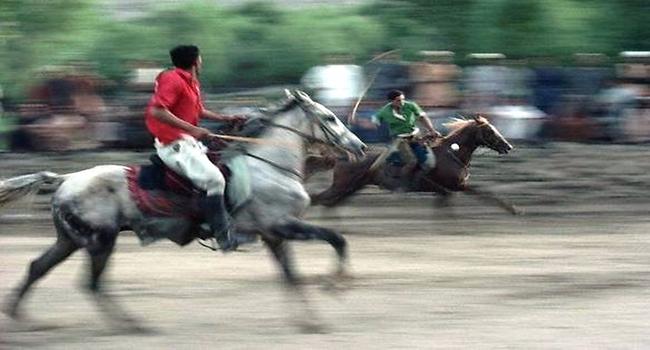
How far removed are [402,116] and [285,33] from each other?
10039 mm

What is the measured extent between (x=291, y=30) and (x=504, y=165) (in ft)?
26.5

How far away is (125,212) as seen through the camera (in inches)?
407

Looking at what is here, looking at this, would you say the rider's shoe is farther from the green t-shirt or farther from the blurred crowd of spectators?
the blurred crowd of spectators

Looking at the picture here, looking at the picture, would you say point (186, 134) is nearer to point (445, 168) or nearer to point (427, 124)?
point (427, 124)

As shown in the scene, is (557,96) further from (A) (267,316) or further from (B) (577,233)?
(A) (267,316)

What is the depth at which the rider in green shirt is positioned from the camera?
16562 millimetres

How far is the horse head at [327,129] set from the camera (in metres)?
10.7

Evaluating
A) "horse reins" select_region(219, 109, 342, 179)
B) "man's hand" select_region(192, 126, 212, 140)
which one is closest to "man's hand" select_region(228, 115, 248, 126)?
"horse reins" select_region(219, 109, 342, 179)

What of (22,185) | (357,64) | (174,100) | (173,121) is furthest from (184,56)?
(357,64)

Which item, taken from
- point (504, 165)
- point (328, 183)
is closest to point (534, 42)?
point (504, 165)

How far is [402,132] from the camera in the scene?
16766 mm

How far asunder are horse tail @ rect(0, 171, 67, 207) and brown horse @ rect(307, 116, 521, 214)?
6767mm

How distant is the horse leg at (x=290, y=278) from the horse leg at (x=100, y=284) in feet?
3.60

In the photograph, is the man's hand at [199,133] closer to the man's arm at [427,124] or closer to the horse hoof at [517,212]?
the man's arm at [427,124]
